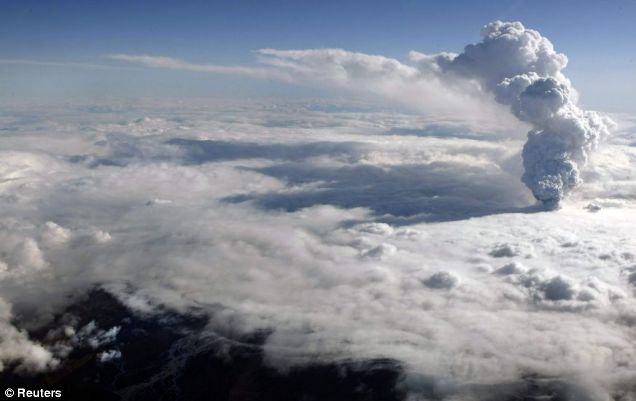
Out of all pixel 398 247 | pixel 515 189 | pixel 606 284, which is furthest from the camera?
pixel 515 189

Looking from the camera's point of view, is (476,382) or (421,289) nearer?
(476,382)

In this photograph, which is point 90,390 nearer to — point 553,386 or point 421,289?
point 421,289

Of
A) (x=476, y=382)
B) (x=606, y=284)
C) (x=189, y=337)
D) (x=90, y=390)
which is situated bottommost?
(x=90, y=390)

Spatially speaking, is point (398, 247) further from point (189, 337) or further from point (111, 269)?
point (111, 269)

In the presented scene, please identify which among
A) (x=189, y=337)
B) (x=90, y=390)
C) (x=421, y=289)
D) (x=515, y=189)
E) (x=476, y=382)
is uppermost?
(x=515, y=189)

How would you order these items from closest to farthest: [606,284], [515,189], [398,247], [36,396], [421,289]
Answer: [36,396] < [606,284] < [421,289] < [398,247] < [515,189]

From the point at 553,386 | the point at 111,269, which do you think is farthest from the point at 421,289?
the point at 111,269

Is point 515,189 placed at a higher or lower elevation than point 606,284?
higher

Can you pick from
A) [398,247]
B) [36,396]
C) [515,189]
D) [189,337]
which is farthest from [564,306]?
[36,396]

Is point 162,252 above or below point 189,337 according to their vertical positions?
above
